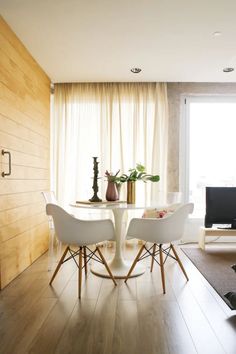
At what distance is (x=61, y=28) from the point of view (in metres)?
3.21

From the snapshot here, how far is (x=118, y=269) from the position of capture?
137 inches

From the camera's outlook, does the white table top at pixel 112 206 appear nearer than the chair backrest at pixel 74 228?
No

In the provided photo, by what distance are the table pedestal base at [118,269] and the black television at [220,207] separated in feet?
5.20

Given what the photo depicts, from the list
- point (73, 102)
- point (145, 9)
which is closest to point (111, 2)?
point (145, 9)

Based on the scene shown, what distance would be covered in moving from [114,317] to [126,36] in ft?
8.82

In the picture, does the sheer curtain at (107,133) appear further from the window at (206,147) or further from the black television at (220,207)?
the black television at (220,207)

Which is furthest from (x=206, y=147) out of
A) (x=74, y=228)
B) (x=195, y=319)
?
(x=195, y=319)

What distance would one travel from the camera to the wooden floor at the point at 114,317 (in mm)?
1980

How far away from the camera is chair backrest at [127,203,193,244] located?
2.98m

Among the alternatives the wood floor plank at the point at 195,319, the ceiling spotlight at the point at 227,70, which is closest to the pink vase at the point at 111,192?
the wood floor plank at the point at 195,319

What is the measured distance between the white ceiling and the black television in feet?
5.57

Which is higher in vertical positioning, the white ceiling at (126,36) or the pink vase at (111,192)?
the white ceiling at (126,36)

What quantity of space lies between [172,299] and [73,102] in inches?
131

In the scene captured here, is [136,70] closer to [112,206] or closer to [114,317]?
[112,206]
